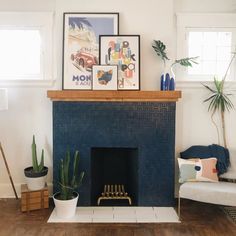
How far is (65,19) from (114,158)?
1.75 metres

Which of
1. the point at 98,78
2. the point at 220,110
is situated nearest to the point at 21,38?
the point at 98,78

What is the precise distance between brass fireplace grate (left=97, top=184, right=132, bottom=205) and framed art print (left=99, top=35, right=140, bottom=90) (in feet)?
4.04

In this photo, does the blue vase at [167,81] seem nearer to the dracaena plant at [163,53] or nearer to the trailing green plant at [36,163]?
the dracaena plant at [163,53]

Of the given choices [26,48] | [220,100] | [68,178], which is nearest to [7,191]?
[68,178]

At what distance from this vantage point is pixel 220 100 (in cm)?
334

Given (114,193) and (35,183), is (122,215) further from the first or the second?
(35,183)

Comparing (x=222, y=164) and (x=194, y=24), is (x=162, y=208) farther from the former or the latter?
(x=194, y=24)

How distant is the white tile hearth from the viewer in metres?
2.84

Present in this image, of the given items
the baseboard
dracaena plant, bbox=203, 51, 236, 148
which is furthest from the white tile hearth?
dracaena plant, bbox=203, 51, 236, 148

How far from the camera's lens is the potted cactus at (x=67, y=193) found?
9.45 ft

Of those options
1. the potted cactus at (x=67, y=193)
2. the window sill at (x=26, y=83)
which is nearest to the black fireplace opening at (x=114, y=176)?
the potted cactus at (x=67, y=193)

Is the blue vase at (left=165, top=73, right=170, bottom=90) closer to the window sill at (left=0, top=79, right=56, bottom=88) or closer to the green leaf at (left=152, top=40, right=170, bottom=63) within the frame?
the green leaf at (left=152, top=40, right=170, bottom=63)

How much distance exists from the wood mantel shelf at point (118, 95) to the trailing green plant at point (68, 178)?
0.61 metres

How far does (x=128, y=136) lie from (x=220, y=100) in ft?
3.89
